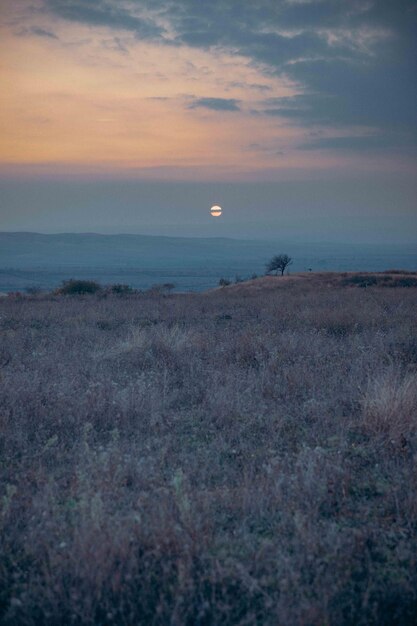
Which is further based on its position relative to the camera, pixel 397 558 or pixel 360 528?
pixel 360 528

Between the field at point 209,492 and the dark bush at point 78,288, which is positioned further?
the dark bush at point 78,288

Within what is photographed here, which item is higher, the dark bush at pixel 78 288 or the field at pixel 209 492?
the dark bush at pixel 78 288

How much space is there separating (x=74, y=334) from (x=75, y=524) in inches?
305

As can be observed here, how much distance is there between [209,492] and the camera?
13.1 feet

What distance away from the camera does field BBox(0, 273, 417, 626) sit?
2.91 meters

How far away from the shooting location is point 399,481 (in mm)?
4086

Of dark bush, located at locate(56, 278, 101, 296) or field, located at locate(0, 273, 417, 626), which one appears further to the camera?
dark bush, located at locate(56, 278, 101, 296)

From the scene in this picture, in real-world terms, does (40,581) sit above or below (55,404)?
below

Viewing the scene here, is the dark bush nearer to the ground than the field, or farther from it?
farther from it

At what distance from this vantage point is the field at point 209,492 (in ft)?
9.56

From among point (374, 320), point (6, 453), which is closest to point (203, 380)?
point (6, 453)

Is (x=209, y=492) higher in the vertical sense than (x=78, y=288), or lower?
lower

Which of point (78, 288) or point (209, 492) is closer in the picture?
point (209, 492)

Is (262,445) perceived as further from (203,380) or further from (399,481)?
(203,380)
